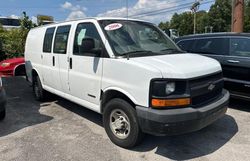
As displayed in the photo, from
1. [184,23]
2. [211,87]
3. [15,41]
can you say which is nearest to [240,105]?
[211,87]

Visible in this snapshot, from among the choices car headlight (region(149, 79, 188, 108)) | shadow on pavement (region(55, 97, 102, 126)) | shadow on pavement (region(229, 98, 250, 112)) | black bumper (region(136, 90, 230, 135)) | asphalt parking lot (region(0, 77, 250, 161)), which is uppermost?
car headlight (region(149, 79, 188, 108))

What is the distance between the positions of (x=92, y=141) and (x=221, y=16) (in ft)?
229

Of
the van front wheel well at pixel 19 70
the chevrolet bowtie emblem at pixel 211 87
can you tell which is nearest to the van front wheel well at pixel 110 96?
the chevrolet bowtie emblem at pixel 211 87

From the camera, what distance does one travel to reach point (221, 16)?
67.1m

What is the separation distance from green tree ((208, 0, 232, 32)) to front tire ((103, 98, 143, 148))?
67.8 metres

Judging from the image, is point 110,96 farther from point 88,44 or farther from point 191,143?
point 191,143

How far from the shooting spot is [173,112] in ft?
11.3

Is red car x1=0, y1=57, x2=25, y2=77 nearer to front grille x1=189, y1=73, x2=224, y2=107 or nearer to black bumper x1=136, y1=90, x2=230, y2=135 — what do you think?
black bumper x1=136, y1=90, x2=230, y2=135

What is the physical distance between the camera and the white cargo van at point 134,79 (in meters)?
3.48

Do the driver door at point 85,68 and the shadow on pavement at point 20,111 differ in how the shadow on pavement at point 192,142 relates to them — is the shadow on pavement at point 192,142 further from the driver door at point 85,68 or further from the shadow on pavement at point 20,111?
the shadow on pavement at point 20,111

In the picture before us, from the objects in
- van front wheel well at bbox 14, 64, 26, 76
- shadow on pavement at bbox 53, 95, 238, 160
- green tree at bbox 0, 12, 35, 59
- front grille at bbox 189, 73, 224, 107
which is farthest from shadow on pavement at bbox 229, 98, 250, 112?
green tree at bbox 0, 12, 35, 59

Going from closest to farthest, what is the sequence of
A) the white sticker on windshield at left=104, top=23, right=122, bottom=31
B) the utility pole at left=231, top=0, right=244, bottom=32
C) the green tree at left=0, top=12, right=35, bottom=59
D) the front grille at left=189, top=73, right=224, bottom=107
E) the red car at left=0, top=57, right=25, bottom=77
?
the front grille at left=189, top=73, right=224, bottom=107, the white sticker on windshield at left=104, top=23, right=122, bottom=31, the utility pole at left=231, top=0, right=244, bottom=32, the red car at left=0, top=57, right=25, bottom=77, the green tree at left=0, top=12, right=35, bottom=59

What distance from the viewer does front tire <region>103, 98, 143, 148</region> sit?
3.83 m

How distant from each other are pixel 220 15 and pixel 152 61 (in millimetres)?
70024
